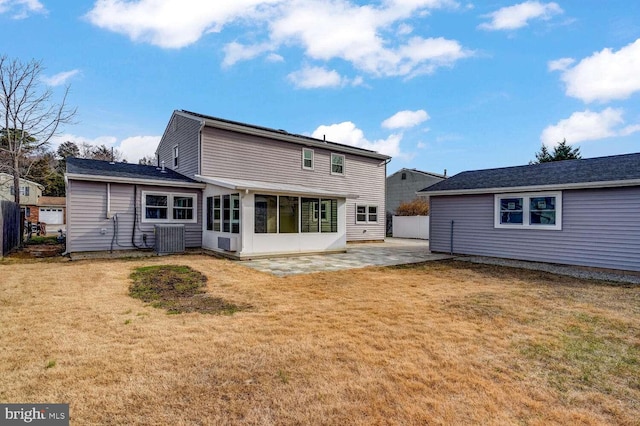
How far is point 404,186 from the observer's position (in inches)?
1190

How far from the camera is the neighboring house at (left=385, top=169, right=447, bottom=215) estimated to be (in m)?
28.3

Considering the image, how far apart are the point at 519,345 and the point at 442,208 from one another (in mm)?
10673

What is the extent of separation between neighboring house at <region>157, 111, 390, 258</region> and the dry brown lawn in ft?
16.5

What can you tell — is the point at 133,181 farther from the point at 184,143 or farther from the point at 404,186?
the point at 404,186

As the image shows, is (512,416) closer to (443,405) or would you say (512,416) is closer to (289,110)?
(443,405)

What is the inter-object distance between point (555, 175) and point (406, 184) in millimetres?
18641

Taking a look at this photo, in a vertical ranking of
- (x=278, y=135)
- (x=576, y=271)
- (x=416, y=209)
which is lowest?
(x=576, y=271)

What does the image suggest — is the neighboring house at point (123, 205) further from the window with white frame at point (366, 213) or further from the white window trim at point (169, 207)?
the window with white frame at point (366, 213)

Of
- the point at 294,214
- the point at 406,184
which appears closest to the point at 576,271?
the point at 294,214

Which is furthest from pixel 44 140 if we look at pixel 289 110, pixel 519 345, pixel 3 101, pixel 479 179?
pixel 519 345

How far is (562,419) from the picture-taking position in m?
2.55

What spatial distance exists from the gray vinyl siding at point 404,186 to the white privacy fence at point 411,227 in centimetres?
543

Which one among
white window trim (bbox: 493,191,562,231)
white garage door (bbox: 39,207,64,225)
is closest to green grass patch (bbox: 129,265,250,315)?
white window trim (bbox: 493,191,562,231)

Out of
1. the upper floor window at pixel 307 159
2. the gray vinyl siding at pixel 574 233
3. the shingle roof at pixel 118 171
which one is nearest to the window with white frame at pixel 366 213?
the upper floor window at pixel 307 159
